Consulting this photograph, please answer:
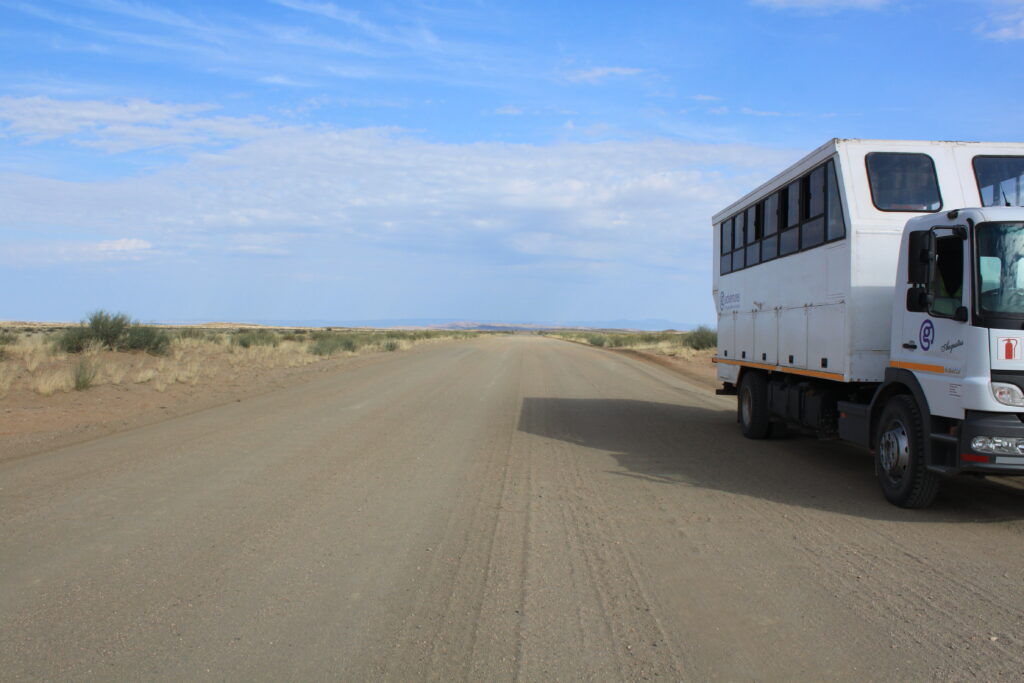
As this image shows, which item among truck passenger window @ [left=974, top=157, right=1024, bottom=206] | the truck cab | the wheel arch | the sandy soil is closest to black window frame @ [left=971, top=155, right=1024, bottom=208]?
truck passenger window @ [left=974, top=157, right=1024, bottom=206]

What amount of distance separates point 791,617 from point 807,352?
556cm

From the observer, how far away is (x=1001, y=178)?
8.41 m

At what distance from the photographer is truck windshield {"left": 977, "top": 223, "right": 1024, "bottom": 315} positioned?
6363 millimetres

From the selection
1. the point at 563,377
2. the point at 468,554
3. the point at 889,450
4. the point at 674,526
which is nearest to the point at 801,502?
the point at 889,450

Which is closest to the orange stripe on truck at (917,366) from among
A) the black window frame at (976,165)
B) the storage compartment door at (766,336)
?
the black window frame at (976,165)

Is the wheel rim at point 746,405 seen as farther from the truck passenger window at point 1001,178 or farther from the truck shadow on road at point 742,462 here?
the truck passenger window at point 1001,178

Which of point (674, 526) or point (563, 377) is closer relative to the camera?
point (674, 526)

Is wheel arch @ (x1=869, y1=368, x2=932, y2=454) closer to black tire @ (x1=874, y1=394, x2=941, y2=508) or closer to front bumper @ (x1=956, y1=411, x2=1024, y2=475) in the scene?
black tire @ (x1=874, y1=394, x2=941, y2=508)

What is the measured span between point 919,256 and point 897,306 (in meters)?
0.88

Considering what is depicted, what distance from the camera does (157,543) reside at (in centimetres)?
586

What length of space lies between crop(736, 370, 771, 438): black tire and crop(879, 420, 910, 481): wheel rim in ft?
12.7

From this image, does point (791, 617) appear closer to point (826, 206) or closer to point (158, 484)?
point (826, 206)

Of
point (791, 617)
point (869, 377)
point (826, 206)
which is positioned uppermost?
point (826, 206)

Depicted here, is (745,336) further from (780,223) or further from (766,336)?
(780,223)
